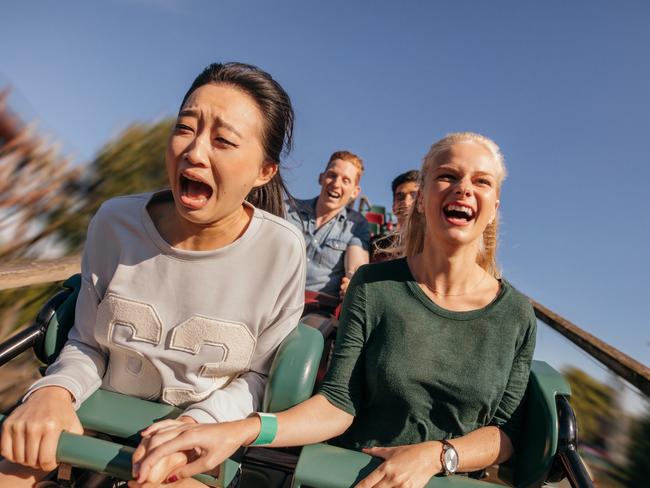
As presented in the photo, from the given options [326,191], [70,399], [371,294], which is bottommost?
[70,399]

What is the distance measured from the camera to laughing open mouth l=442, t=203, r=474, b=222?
4.41 ft

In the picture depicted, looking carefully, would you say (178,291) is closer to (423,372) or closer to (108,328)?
(108,328)

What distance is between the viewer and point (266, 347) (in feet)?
4.10

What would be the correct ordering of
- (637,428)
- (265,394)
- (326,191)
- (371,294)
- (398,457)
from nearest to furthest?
A: (398,457), (265,394), (371,294), (637,428), (326,191)

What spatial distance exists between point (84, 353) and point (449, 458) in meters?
0.87

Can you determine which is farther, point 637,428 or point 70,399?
point 637,428

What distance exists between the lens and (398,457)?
3.59 feet

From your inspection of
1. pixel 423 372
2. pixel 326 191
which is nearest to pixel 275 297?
pixel 423 372

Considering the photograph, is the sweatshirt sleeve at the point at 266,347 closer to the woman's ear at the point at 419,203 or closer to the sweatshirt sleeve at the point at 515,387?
the woman's ear at the point at 419,203

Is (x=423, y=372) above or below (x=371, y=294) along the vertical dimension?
below

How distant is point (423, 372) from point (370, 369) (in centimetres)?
13

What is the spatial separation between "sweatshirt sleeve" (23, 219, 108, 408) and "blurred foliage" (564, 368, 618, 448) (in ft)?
7.04

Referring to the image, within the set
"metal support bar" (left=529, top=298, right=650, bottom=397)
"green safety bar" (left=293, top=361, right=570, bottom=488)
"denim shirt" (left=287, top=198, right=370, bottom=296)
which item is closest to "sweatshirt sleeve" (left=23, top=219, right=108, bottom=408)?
"green safety bar" (left=293, top=361, right=570, bottom=488)

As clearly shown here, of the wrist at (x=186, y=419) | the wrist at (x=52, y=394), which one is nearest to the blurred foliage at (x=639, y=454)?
the wrist at (x=186, y=419)
